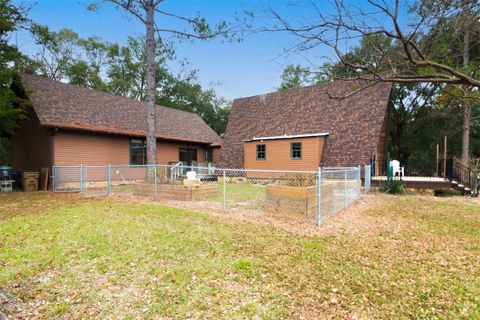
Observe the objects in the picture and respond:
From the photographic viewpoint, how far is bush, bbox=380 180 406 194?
11.2 metres

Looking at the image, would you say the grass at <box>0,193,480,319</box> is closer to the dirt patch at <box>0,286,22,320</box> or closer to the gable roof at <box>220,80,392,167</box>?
the dirt patch at <box>0,286,22,320</box>

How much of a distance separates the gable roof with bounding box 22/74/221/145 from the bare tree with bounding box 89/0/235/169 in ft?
11.7

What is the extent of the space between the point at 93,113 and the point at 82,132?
217cm

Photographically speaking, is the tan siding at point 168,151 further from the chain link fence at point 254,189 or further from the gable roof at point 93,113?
the chain link fence at point 254,189

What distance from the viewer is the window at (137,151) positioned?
1566 cm

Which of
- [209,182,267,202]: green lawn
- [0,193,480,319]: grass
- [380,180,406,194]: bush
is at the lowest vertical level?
[0,193,480,319]: grass

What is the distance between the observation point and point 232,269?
3.68 m

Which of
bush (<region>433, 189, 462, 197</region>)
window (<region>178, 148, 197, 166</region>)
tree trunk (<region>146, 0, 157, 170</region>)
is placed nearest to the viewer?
bush (<region>433, 189, 462, 197</region>)

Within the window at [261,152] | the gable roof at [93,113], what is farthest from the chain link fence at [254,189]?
the gable roof at [93,113]

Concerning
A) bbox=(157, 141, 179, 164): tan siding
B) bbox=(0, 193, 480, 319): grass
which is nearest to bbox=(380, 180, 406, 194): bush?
bbox=(0, 193, 480, 319): grass

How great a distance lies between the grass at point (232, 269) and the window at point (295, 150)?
9.17 meters

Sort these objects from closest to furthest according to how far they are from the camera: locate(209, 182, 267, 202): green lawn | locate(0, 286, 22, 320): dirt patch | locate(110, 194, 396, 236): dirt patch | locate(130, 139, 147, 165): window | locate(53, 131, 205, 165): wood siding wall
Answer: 1. locate(0, 286, 22, 320): dirt patch
2. locate(110, 194, 396, 236): dirt patch
3. locate(209, 182, 267, 202): green lawn
4. locate(53, 131, 205, 165): wood siding wall
5. locate(130, 139, 147, 165): window

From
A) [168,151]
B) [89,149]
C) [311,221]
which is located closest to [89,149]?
[89,149]

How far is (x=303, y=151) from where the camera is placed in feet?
49.4
